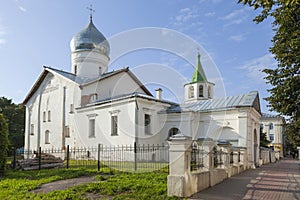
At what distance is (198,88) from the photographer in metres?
34.7

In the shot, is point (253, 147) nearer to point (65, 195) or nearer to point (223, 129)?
point (223, 129)

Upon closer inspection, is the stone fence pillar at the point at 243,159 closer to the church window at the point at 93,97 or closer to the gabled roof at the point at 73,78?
the church window at the point at 93,97

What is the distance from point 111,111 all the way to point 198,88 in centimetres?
1554

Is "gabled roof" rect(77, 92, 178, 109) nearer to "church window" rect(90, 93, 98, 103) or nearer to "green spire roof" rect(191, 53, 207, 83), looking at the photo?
"church window" rect(90, 93, 98, 103)

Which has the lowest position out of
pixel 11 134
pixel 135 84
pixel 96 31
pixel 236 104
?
pixel 11 134

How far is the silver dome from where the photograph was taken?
29.1 metres

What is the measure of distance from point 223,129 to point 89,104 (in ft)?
37.7

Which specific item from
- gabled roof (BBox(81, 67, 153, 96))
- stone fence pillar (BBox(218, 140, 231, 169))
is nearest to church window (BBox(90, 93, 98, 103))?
gabled roof (BBox(81, 67, 153, 96))

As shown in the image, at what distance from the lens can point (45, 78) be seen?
3044cm

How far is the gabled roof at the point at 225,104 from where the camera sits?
64.8ft

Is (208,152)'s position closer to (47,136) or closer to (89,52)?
(89,52)

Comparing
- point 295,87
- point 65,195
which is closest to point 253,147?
point 295,87

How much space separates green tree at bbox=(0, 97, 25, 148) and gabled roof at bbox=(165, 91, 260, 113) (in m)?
26.4

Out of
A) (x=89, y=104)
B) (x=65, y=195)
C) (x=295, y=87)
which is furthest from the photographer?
(x=89, y=104)
